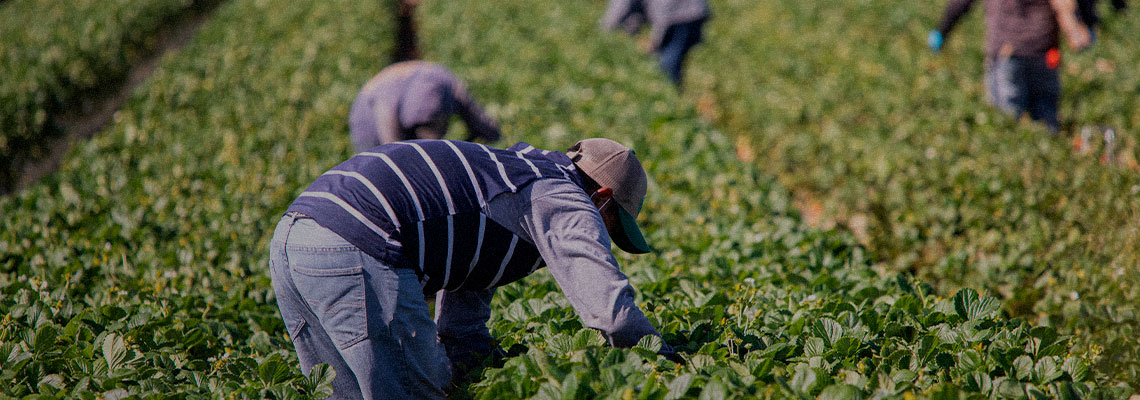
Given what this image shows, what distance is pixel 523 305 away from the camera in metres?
3.04

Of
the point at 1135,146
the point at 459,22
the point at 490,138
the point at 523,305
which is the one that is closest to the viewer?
the point at 523,305

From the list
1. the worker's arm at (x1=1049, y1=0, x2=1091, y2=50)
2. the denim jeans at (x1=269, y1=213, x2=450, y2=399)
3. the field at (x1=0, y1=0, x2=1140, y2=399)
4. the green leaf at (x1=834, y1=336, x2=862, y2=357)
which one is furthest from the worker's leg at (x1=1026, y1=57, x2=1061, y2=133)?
the denim jeans at (x1=269, y1=213, x2=450, y2=399)

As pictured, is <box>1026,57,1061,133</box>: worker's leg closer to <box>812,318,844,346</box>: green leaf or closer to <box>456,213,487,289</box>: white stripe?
<box>812,318,844,346</box>: green leaf

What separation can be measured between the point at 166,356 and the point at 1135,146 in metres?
6.06

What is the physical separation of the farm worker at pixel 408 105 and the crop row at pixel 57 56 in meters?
4.52

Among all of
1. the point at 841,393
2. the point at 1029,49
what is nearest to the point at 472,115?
the point at 841,393

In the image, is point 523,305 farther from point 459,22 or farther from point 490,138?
point 459,22

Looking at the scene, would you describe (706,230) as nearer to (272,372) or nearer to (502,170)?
(502,170)

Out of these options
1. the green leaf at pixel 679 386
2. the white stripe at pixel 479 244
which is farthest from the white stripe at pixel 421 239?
the green leaf at pixel 679 386

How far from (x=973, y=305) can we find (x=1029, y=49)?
13.5 ft

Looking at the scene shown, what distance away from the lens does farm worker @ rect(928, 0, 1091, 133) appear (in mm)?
5867

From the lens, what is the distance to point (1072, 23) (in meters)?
5.71

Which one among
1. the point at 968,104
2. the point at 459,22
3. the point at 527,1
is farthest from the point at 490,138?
the point at 527,1

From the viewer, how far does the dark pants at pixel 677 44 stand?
9094 millimetres
